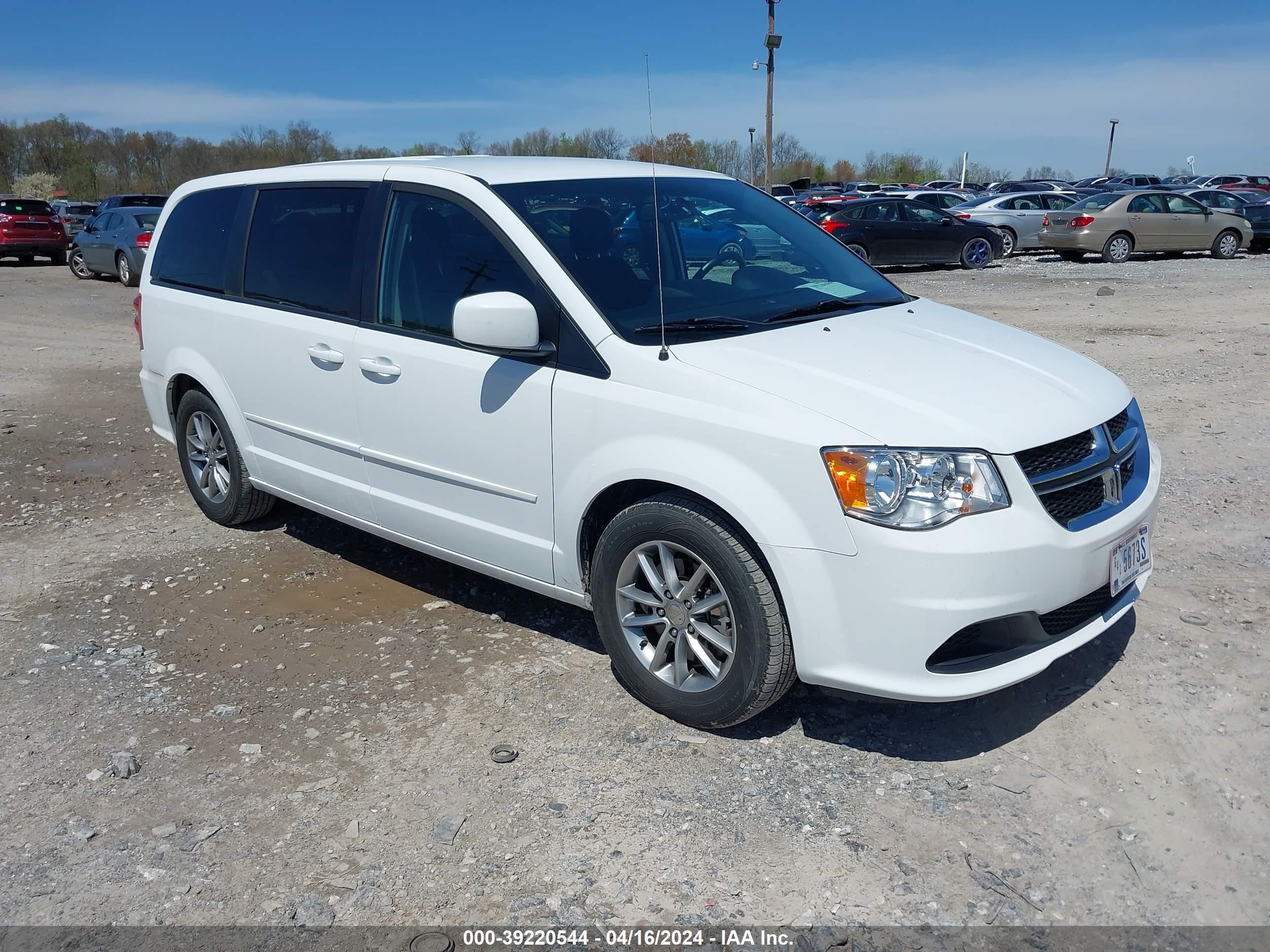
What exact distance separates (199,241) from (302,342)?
56.6 inches

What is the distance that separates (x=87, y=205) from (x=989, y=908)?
3547cm

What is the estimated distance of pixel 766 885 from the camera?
2.81 metres

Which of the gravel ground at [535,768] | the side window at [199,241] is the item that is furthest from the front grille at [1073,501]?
the side window at [199,241]

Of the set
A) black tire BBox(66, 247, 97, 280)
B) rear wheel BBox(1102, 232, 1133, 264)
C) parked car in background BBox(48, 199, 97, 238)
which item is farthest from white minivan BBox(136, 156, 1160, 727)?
parked car in background BBox(48, 199, 97, 238)

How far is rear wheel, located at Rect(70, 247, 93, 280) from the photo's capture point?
2205 centimetres

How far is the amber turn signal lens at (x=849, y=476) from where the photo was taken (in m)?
3.00

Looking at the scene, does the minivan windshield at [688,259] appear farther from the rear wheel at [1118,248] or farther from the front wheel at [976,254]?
the rear wheel at [1118,248]

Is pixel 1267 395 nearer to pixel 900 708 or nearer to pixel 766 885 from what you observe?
pixel 900 708

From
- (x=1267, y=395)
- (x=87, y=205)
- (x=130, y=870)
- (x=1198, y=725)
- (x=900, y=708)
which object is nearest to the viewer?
(x=130, y=870)

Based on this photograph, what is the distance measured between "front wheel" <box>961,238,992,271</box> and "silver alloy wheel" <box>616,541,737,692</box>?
19.4 metres

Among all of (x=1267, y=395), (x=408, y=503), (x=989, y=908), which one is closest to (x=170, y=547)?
(x=408, y=503)

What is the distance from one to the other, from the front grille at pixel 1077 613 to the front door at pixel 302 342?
285 cm

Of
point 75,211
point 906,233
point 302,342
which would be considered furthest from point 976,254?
point 75,211

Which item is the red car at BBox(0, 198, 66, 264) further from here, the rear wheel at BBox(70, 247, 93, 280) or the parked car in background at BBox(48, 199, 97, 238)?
the parked car in background at BBox(48, 199, 97, 238)
